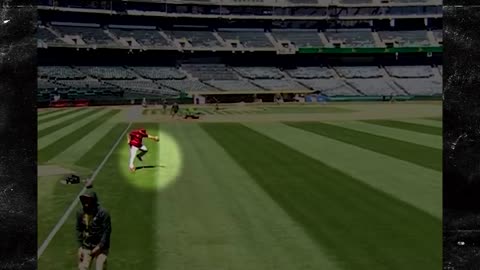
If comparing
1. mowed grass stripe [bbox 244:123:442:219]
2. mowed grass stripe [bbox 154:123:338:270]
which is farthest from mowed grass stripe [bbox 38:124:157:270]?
mowed grass stripe [bbox 244:123:442:219]

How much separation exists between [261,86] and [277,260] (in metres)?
70.4

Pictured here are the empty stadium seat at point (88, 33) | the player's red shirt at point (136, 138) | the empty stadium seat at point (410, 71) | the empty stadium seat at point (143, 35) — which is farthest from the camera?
the empty stadium seat at point (410, 71)

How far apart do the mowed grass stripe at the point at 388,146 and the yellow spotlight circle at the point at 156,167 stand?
864 centimetres

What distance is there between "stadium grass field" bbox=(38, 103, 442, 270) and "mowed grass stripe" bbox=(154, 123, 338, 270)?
0.08 feet

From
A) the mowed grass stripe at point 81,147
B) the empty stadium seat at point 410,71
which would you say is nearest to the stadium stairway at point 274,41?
the empty stadium seat at point 410,71

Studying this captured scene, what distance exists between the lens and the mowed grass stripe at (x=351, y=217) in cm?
918

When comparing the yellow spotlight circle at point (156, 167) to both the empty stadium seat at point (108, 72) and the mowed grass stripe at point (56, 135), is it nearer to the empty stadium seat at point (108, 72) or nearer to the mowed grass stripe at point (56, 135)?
the mowed grass stripe at point (56, 135)

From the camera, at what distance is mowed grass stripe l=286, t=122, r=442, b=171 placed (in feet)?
65.5

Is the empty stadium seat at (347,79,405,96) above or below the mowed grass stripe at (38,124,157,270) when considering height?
above

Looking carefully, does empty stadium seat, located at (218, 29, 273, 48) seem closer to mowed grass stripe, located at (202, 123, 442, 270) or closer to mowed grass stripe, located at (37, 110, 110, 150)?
mowed grass stripe, located at (37, 110, 110, 150)

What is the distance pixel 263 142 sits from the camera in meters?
26.6

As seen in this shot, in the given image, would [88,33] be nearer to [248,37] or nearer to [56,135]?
[248,37]

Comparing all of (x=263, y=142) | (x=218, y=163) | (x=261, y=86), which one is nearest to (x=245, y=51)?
(x=261, y=86)

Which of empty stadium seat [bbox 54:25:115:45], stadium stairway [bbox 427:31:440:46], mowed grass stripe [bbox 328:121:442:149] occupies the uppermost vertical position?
stadium stairway [bbox 427:31:440:46]
